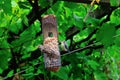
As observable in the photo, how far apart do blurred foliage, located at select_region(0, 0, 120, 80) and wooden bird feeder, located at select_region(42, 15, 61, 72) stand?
23.0 inches

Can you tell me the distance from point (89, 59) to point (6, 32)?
0.43 metres

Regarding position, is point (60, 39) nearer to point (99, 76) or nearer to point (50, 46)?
point (99, 76)

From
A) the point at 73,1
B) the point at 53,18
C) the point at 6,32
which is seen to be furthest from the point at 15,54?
the point at 53,18

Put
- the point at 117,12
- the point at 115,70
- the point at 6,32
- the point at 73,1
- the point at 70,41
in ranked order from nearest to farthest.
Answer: the point at 73,1, the point at 117,12, the point at 6,32, the point at 70,41, the point at 115,70

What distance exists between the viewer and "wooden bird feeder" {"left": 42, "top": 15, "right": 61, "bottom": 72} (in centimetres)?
69

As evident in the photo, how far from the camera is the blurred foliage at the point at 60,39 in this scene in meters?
1.50

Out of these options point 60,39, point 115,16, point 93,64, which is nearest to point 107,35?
point 115,16

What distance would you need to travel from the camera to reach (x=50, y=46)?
0.70 metres

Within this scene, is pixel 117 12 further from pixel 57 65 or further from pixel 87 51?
pixel 57 65

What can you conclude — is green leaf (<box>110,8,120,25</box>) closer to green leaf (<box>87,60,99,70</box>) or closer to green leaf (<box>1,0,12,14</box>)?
green leaf (<box>87,60,99,70</box>)

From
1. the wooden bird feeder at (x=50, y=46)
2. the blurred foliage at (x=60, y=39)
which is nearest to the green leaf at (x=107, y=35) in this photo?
the blurred foliage at (x=60, y=39)

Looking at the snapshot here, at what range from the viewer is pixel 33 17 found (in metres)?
1.60

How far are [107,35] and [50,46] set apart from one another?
61 cm

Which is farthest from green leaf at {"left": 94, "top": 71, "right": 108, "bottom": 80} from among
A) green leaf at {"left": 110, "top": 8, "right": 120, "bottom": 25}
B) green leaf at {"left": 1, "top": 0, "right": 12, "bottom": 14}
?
green leaf at {"left": 1, "top": 0, "right": 12, "bottom": 14}
